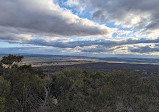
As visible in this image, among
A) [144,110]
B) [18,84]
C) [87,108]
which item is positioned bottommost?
[144,110]

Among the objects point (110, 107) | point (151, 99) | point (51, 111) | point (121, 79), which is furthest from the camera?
point (121, 79)

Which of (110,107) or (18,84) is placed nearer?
(110,107)

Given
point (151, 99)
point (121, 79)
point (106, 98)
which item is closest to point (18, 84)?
point (106, 98)

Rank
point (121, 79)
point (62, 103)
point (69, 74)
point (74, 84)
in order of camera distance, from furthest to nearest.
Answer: point (69, 74) < point (74, 84) < point (121, 79) < point (62, 103)

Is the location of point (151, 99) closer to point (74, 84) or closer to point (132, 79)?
A: point (132, 79)

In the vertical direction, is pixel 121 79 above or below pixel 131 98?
above

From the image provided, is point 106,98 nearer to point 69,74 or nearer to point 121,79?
point 121,79

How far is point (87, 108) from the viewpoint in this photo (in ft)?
85.0

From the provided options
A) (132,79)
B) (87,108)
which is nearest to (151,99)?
(132,79)

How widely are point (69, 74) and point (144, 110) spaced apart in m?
38.5

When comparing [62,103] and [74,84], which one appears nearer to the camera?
[62,103]

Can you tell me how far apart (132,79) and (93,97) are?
11.7 m

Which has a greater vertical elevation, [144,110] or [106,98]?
[106,98]

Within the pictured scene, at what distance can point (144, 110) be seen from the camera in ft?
98.0
